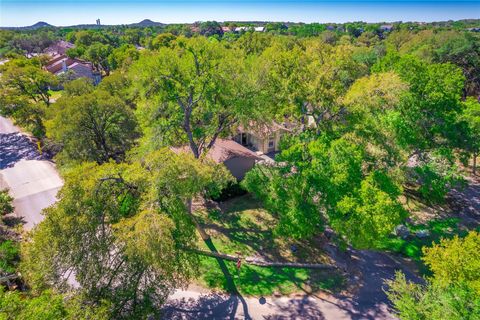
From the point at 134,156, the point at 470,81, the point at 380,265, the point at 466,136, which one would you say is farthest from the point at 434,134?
the point at 470,81

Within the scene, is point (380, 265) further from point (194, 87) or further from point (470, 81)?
point (470, 81)

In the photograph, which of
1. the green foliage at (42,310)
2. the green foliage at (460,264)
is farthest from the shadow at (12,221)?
the green foliage at (460,264)

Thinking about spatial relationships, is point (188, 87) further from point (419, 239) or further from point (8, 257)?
point (419, 239)

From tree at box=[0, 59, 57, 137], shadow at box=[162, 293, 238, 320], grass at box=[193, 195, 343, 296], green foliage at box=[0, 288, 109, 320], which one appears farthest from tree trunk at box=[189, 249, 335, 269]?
tree at box=[0, 59, 57, 137]

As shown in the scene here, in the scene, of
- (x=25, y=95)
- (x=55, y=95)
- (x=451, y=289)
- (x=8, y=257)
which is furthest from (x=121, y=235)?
(x=55, y=95)

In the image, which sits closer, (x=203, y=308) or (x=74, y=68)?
(x=203, y=308)

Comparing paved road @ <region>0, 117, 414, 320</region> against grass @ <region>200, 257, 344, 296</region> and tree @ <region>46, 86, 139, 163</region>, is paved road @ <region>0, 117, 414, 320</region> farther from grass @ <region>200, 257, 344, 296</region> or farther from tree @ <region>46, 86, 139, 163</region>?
tree @ <region>46, 86, 139, 163</region>

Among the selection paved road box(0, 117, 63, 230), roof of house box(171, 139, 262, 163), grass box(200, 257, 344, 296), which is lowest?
grass box(200, 257, 344, 296)
